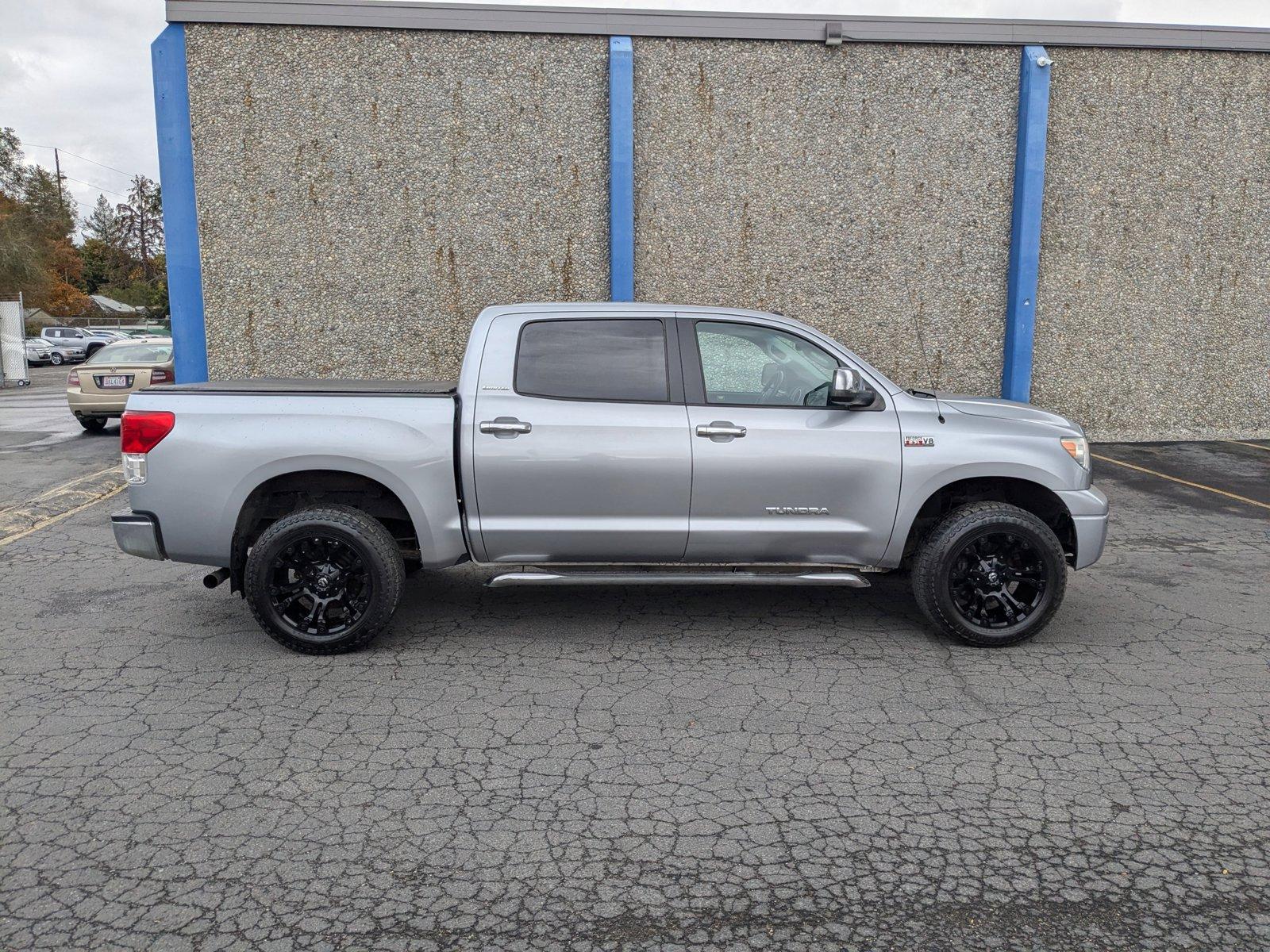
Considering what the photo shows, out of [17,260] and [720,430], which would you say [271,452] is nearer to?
[720,430]

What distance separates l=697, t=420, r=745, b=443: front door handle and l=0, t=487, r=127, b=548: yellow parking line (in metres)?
5.97

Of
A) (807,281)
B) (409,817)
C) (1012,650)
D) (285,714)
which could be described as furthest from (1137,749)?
(807,281)

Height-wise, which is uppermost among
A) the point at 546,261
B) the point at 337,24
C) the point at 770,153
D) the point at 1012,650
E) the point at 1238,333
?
the point at 337,24

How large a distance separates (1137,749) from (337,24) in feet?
37.4

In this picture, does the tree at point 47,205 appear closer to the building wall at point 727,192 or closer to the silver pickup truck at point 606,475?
the building wall at point 727,192

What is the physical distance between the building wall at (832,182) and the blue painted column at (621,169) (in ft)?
0.68

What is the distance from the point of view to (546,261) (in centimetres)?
1245

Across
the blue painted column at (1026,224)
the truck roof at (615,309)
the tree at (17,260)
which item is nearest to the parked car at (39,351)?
the tree at (17,260)

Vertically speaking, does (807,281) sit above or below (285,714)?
above

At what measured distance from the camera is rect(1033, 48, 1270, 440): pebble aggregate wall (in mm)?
12844

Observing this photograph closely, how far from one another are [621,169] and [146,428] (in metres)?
7.98

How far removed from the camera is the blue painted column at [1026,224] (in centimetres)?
1239

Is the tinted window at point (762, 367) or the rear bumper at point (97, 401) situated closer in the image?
the tinted window at point (762, 367)

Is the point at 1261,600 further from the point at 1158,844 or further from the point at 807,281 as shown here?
the point at 807,281
